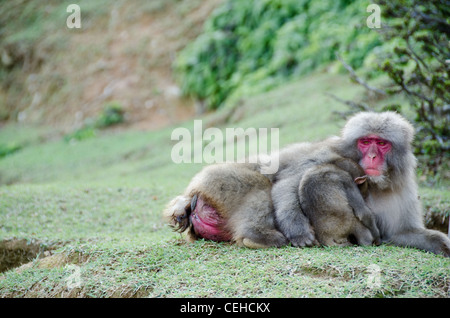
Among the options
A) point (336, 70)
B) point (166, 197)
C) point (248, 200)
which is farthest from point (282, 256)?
point (336, 70)

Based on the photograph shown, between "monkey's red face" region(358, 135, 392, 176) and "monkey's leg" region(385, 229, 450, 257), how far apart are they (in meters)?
0.64

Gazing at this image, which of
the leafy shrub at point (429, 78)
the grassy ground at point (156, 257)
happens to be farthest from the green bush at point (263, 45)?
the leafy shrub at point (429, 78)

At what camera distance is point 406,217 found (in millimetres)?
4906

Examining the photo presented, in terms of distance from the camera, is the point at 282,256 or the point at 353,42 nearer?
the point at 282,256

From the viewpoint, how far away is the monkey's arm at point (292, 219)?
4730 millimetres

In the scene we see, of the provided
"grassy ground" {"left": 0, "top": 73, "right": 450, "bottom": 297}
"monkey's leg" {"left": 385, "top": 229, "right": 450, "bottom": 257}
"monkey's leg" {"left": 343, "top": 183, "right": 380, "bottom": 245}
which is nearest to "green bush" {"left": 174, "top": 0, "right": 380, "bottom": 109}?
"grassy ground" {"left": 0, "top": 73, "right": 450, "bottom": 297}

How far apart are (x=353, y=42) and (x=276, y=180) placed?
30.9ft

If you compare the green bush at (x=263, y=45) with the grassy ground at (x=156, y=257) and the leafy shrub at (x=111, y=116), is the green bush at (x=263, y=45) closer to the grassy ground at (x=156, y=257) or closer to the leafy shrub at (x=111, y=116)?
the leafy shrub at (x=111, y=116)

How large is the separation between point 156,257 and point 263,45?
12478 millimetres

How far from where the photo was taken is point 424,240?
15.7ft

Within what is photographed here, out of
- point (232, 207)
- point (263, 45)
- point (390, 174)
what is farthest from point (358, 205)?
point (263, 45)

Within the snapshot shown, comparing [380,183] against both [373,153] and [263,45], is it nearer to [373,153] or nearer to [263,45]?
[373,153]

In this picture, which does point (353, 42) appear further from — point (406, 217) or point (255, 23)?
point (406, 217)

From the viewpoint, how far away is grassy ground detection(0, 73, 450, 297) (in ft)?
13.1
